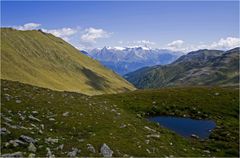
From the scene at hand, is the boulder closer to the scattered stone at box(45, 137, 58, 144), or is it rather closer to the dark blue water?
the scattered stone at box(45, 137, 58, 144)

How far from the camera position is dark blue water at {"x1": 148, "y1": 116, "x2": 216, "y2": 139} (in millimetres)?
41031

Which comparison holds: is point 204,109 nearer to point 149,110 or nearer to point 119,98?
point 149,110

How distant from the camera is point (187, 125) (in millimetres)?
44219

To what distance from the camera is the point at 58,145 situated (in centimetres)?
2623

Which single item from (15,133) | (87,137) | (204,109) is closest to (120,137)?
(87,137)

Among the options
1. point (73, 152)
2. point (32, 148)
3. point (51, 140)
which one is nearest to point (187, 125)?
point (51, 140)

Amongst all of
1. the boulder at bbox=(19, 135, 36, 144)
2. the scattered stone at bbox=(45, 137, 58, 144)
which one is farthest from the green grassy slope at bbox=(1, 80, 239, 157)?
the boulder at bbox=(19, 135, 36, 144)

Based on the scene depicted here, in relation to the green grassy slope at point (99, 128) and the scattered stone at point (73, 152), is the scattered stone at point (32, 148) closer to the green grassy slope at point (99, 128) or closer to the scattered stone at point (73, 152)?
the green grassy slope at point (99, 128)

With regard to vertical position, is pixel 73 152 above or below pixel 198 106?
below

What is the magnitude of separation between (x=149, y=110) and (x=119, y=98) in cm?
944

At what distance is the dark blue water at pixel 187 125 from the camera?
1615 inches

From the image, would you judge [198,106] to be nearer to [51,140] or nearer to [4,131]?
[51,140]

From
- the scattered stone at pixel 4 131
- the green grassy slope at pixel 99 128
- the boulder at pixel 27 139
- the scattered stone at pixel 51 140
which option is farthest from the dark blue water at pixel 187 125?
the scattered stone at pixel 4 131

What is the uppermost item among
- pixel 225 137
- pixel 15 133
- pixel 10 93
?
pixel 10 93
